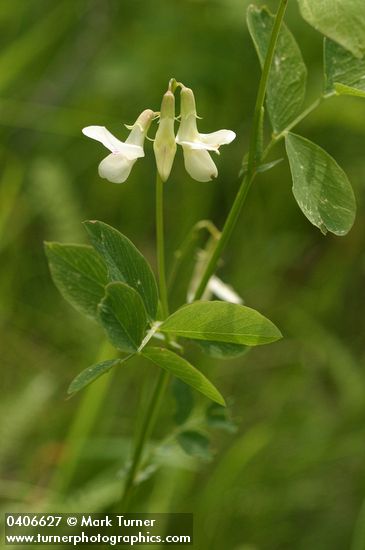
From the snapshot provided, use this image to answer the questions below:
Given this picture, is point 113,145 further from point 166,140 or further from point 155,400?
point 155,400

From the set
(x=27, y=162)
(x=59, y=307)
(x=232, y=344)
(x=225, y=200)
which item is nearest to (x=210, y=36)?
(x=225, y=200)

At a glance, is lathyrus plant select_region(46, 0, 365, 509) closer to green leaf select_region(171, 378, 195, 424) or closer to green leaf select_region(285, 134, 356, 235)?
green leaf select_region(285, 134, 356, 235)

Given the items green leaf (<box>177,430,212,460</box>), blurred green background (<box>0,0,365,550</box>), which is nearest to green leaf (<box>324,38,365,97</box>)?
green leaf (<box>177,430,212,460</box>)

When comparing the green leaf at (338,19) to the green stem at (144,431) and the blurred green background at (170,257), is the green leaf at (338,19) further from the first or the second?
the blurred green background at (170,257)

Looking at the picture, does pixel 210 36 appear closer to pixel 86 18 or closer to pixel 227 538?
pixel 86 18

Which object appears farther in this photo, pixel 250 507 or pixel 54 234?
pixel 54 234
